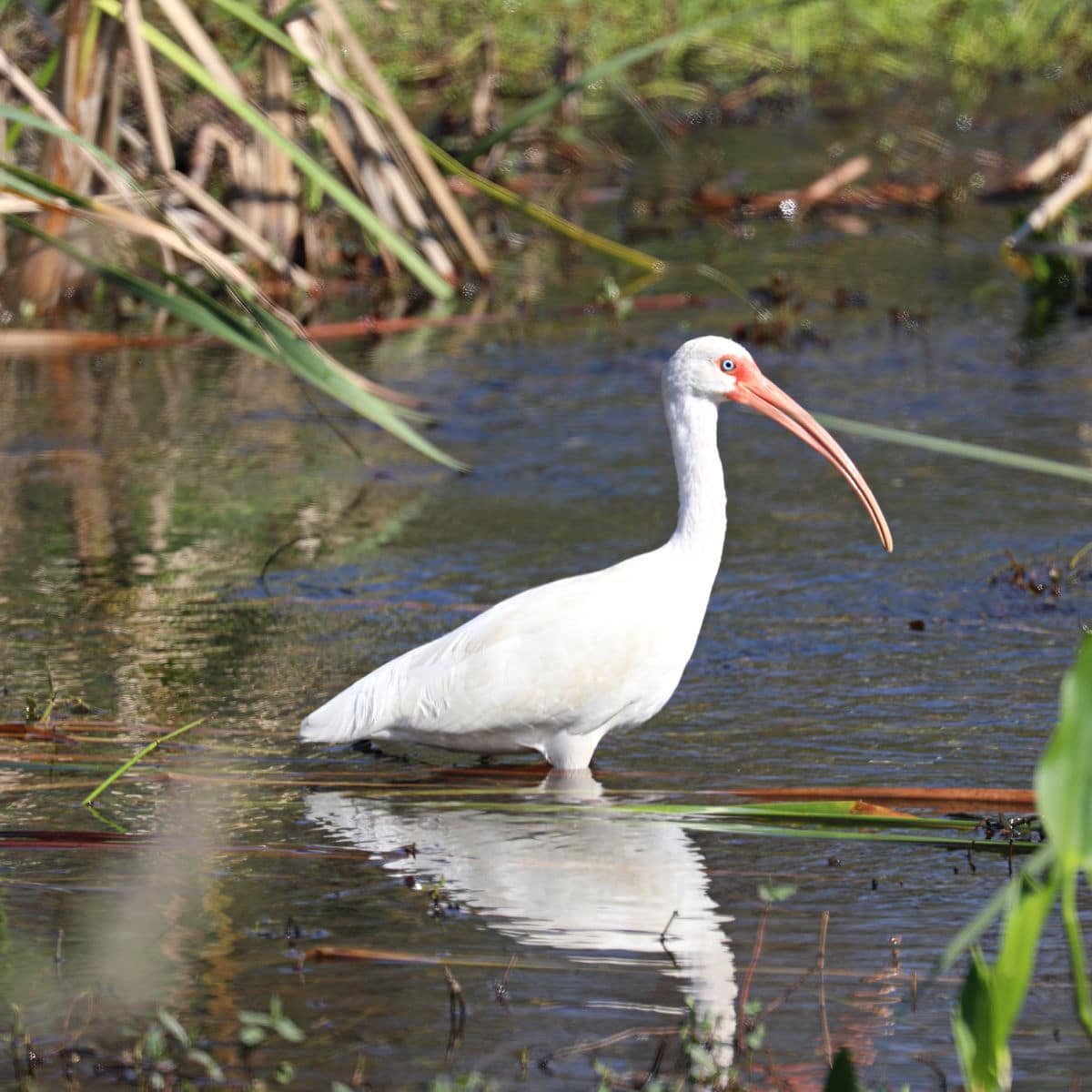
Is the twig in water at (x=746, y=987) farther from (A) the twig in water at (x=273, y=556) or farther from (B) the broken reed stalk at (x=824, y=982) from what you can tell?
(A) the twig in water at (x=273, y=556)

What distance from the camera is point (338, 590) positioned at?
20.9 feet

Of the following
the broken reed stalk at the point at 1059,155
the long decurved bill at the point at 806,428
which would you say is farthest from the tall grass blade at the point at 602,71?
the long decurved bill at the point at 806,428

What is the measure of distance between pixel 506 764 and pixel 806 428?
118cm

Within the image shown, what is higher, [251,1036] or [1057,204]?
[1057,204]

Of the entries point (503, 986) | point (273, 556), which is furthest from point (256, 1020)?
point (273, 556)

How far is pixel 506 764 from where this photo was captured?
5148mm

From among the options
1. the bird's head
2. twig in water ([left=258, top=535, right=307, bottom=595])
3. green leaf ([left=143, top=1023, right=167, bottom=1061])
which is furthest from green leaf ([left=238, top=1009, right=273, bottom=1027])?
twig in water ([left=258, top=535, right=307, bottom=595])

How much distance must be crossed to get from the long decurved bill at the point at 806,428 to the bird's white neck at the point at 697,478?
15cm

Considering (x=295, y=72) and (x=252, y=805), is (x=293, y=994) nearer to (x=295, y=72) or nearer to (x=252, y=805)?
(x=252, y=805)

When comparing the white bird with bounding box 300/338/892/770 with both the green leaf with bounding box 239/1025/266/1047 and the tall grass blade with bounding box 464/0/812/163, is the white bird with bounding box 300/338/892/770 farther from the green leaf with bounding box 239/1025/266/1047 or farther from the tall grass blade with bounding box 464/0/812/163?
the tall grass blade with bounding box 464/0/812/163

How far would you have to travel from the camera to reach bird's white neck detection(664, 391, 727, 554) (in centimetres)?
489

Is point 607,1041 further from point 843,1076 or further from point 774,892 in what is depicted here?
point 843,1076

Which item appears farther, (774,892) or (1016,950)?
(774,892)

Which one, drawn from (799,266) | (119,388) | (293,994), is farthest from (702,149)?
(293,994)
